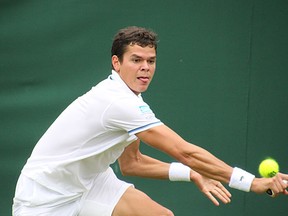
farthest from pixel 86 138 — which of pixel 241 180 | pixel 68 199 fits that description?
pixel 241 180

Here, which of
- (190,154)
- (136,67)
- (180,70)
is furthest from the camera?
(180,70)

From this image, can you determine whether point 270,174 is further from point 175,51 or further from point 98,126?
point 175,51

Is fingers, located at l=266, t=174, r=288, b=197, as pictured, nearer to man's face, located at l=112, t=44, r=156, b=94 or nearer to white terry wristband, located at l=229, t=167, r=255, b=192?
white terry wristband, located at l=229, t=167, r=255, b=192

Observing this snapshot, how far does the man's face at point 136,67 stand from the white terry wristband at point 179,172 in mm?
641

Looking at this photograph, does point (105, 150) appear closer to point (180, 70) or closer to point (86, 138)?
point (86, 138)

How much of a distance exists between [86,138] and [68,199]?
16.5 inches

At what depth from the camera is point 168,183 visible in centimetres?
648

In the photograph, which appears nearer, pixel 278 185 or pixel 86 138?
pixel 278 185

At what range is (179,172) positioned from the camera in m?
5.13

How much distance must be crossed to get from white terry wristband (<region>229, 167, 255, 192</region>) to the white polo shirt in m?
0.58

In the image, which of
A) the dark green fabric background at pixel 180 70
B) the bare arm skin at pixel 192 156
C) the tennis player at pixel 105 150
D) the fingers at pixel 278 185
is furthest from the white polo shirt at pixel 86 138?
the dark green fabric background at pixel 180 70

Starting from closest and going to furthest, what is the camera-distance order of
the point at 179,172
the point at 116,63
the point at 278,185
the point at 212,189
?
1. the point at 278,185
2. the point at 212,189
3. the point at 116,63
4. the point at 179,172

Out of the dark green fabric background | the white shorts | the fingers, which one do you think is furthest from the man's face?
the dark green fabric background

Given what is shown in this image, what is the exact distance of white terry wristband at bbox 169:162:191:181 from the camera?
16.8ft
